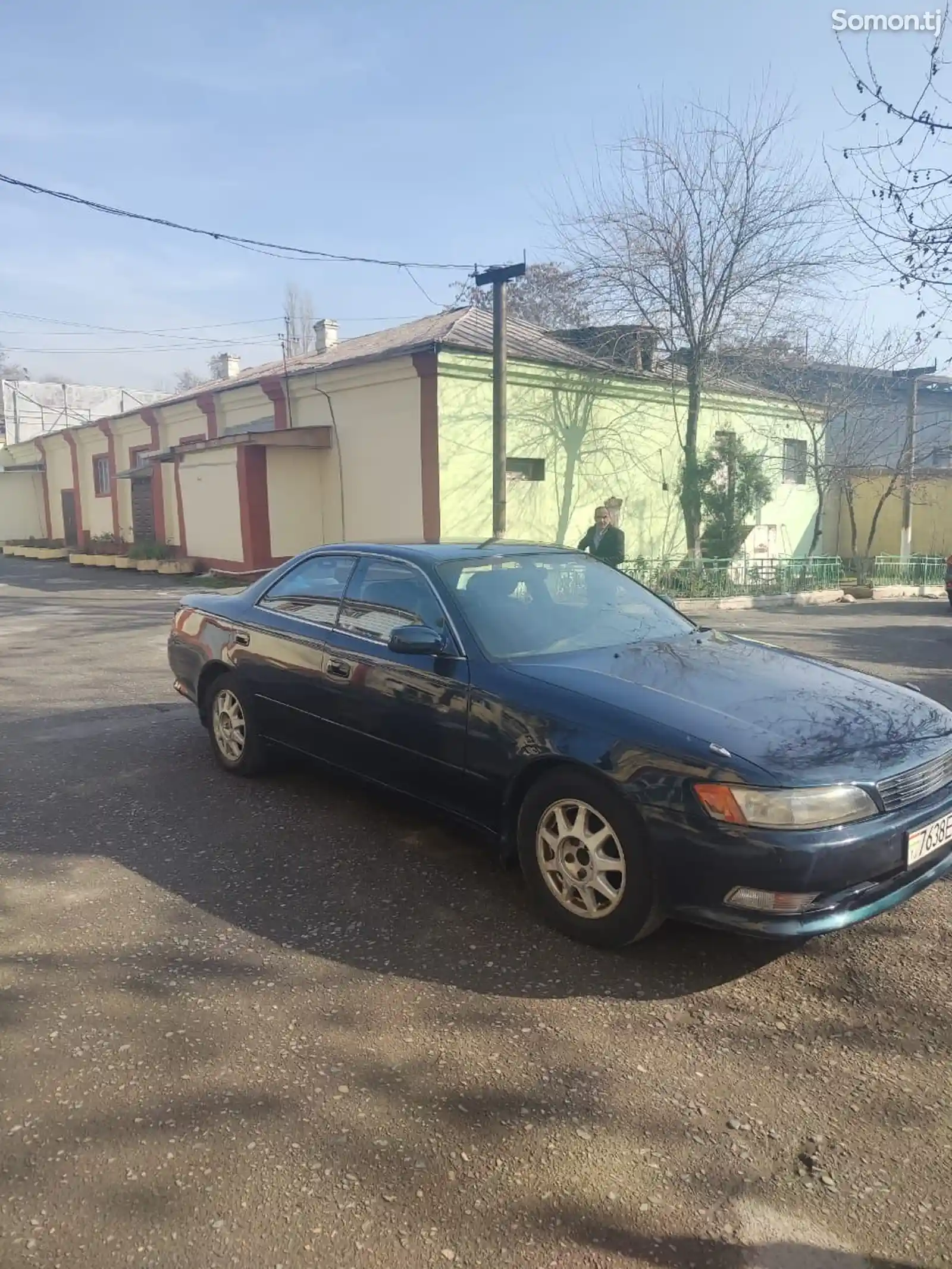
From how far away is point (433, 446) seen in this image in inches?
655

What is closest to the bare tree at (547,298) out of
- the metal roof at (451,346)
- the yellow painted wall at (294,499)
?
the metal roof at (451,346)

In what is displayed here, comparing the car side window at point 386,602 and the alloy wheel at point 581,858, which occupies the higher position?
the car side window at point 386,602

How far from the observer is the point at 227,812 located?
4.71 m

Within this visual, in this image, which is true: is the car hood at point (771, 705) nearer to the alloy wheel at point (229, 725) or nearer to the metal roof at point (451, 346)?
the alloy wheel at point (229, 725)

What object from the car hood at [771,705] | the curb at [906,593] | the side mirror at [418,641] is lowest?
the curb at [906,593]

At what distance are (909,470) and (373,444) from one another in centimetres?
1474

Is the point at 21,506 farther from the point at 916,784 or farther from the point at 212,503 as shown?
the point at 916,784

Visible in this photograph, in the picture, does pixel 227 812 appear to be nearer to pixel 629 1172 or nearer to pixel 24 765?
pixel 24 765

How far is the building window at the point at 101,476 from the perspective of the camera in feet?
93.1

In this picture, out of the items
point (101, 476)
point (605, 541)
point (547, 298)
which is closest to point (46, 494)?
point (101, 476)

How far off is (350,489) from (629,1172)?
56.4 feet

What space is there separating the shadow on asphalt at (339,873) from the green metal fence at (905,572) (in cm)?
1944

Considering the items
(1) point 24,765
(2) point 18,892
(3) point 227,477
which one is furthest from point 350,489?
(2) point 18,892

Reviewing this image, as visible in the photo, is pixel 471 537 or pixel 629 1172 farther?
pixel 471 537
